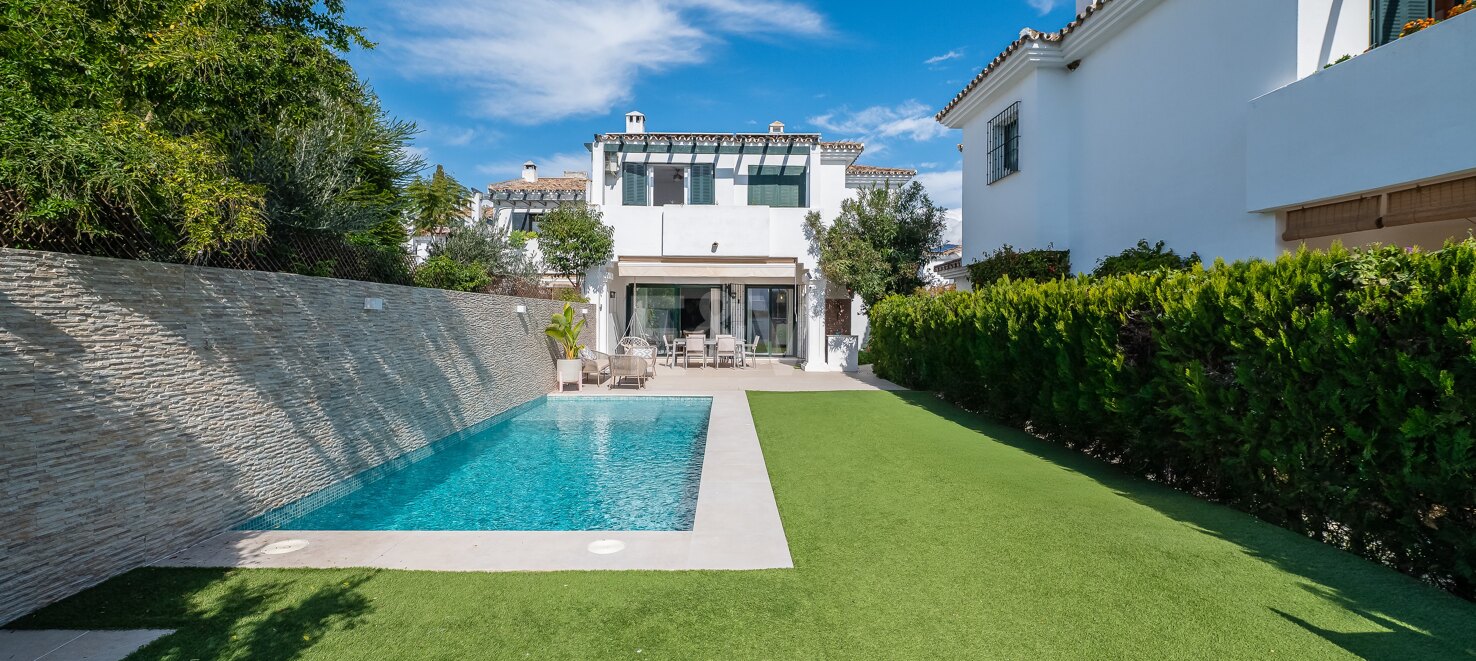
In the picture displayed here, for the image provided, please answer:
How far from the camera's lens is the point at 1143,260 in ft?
47.3

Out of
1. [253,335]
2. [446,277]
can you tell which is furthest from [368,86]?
[253,335]

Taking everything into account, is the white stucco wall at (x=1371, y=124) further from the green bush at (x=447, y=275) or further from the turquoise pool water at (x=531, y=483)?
the green bush at (x=447, y=275)

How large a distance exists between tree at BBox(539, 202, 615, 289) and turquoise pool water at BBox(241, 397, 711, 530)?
10896 mm

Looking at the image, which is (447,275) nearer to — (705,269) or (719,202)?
(705,269)

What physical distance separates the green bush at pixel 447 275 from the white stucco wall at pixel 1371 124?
57.0 ft

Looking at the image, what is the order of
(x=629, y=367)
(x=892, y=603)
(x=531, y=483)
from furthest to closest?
1. (x=629, y=367)
2. (x=531, y=483)
3. (x=892, y=603)

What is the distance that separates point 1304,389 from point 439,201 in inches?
A: 738

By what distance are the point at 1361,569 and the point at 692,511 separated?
712 centimetres

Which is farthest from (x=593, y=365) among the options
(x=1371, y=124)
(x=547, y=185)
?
(x=547, y=185)

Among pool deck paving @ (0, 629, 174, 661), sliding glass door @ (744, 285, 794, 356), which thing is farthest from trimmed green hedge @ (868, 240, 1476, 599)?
sliding glass door @ (744, 285, 794, 356)

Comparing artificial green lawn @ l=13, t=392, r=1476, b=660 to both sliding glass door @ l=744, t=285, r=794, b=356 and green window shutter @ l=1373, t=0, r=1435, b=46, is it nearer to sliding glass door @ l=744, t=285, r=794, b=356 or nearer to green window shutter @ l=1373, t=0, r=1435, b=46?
green window shutter @ l=1373, t=0, r=1435, b=46

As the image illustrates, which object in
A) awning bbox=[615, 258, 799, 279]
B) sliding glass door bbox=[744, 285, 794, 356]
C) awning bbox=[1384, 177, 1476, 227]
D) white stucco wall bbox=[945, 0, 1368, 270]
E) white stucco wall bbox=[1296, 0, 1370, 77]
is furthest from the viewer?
sliding glass door bbox=[744, 285, 794, 356]

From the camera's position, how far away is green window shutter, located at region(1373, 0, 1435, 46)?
10.8m

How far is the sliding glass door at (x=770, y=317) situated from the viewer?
3073 centimetres
